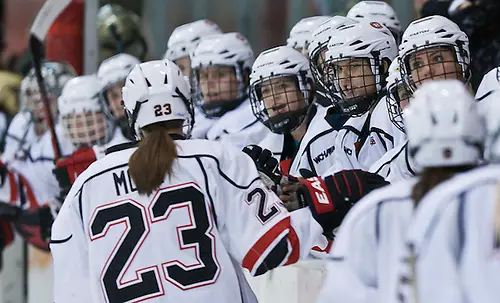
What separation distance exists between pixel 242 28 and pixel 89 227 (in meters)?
5.37

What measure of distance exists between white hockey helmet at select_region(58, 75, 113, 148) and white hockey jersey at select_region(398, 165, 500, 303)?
3916 mm

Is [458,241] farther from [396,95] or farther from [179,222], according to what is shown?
[396,95]

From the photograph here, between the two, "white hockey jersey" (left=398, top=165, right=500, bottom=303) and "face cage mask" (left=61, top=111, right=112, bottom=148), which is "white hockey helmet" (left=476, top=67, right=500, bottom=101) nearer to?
"white hockey jersey" (left=398, top=165, right=500, bottom=303)

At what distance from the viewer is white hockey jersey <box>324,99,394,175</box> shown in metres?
4.37

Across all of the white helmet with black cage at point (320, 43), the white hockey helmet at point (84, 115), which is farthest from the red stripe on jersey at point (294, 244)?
the white hockey helmet at point (84, 115)

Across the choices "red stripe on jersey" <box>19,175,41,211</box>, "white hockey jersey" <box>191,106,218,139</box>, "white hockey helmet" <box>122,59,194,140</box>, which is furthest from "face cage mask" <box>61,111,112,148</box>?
"white hockey helmet" <box>122,59,194,140</box>

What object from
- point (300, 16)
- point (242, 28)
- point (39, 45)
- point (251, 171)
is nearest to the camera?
point (251, 171)

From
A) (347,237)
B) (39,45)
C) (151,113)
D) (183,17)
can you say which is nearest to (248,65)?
(39,45)

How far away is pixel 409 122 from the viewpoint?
2.68 metres

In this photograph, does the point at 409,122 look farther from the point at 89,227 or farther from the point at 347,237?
the point at 89,227

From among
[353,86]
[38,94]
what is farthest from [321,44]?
[38,94]

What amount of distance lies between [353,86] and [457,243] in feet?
5.94

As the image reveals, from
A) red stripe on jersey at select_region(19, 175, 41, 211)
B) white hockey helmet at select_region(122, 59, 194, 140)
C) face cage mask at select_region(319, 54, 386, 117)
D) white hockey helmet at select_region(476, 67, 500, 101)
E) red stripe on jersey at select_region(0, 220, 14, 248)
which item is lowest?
red stripe on jersey at select_region(0, 220, 14, 248)

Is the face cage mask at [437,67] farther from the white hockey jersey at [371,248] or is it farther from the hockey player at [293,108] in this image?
the white hockey jersey at [371,248]
